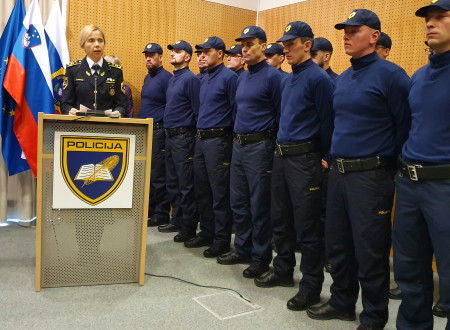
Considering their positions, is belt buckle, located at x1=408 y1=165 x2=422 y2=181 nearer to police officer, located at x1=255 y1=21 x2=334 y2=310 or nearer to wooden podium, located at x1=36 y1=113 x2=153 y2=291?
police officer, located at x1=255 y1=21 x2=334 y2=310

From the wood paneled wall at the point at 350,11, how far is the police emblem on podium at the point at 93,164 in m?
2.99

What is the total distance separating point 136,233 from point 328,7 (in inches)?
145

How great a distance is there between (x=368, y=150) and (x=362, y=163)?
0.25 ft

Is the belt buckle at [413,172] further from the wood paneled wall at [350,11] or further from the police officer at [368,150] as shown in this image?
the wood paneled wall at [350,11]

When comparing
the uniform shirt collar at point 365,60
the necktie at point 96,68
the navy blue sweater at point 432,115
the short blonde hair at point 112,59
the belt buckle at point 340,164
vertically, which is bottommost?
the belt buckle at point 340,164

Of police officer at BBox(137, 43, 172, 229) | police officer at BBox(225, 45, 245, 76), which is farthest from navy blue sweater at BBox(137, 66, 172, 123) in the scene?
police officer at BBox(225, 45, 245, 76)

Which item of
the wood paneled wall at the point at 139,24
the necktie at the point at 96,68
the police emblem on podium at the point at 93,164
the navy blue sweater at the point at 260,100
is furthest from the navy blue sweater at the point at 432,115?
the wood paneled wall at the point at 139,24

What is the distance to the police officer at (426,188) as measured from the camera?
1967mm

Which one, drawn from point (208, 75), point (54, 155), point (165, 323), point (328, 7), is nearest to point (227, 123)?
point (208, 75)

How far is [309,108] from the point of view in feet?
9.31

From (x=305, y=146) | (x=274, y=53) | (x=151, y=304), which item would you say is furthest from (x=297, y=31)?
(x=151, y=304)

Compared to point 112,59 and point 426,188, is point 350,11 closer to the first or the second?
point 112,59

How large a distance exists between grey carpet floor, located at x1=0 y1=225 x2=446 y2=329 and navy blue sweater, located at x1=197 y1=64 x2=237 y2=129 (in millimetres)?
1271

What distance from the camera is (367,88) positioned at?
2.36 metres
